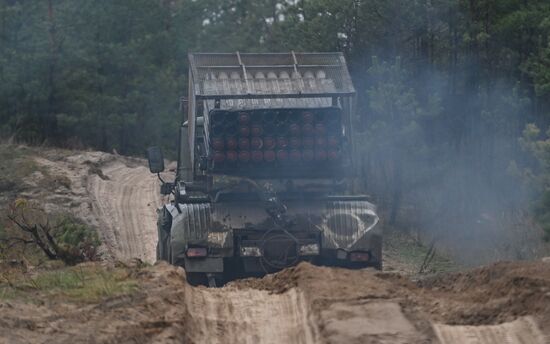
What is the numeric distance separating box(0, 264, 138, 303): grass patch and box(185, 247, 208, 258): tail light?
2.34 meters

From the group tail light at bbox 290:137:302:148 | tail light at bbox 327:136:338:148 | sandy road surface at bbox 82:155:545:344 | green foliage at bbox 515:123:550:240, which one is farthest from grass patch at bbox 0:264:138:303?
green foliage at bbox 515:123:550:240

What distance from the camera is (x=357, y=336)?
28.3 feet

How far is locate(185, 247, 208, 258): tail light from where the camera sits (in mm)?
13734

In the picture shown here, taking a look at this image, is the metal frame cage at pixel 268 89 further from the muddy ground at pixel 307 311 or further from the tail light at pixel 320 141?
the muddy ground at pixel 307 311

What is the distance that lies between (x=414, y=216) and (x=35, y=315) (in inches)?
741

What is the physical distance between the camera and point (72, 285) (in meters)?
10.4

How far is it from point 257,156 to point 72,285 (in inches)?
176

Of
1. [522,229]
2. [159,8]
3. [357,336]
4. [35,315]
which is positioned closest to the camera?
[357,336]

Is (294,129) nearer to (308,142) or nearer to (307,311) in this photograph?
(308,142)

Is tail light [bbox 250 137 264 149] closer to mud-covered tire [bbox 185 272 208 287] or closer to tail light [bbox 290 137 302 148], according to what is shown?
tail light [bbox 290 137 302 148]

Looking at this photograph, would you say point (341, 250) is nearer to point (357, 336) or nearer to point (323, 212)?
point (323, 212)

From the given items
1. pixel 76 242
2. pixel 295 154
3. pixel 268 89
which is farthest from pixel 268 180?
pixel 76 242

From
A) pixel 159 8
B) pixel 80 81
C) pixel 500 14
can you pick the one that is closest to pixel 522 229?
pixel 500 14

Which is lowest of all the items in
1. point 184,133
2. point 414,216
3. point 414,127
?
point 414,216
